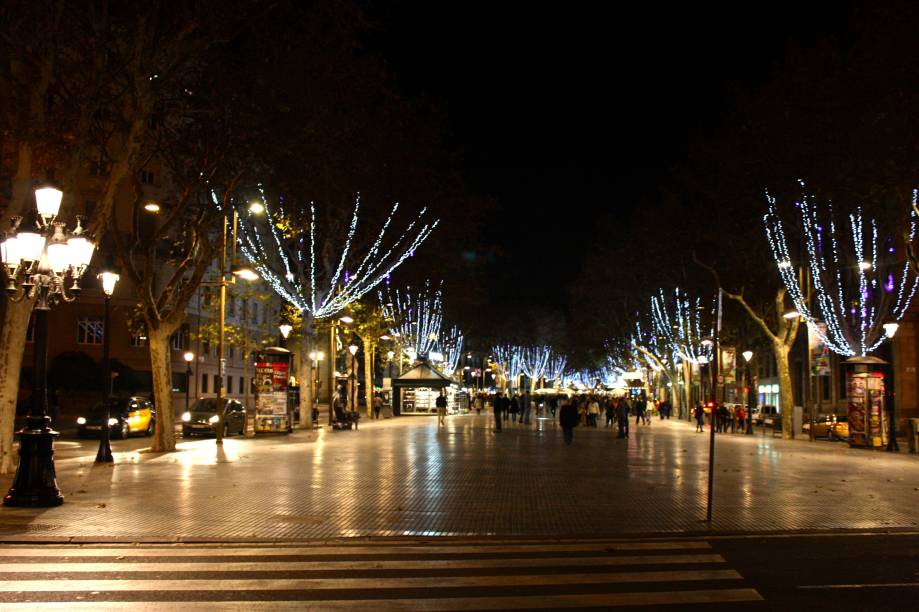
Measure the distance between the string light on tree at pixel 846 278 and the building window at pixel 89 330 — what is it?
40.0m

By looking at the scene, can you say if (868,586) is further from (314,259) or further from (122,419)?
(314,259)

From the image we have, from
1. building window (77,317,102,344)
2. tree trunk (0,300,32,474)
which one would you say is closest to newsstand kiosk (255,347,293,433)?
tree trunk (0,300,32,474)

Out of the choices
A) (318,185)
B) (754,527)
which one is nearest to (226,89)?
(318,185)

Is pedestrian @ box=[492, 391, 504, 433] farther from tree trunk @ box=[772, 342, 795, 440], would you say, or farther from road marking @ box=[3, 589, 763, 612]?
road marking @ box=[3, 589, 763, 612]

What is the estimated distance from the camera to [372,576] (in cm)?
970

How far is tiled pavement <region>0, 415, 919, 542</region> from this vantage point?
42.2ft

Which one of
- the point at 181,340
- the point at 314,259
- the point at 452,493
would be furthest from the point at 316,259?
the point at 452,493

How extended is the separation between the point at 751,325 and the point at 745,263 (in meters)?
17.5

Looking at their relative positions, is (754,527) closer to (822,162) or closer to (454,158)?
(822,162)

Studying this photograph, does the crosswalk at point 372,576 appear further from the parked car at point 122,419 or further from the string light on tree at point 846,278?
the string light on tree at point 846,278

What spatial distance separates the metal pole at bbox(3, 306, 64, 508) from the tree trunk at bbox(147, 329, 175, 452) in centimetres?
1062

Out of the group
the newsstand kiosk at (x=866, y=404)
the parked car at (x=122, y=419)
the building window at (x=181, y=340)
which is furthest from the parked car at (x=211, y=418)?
the building window at (x=181, y=340)

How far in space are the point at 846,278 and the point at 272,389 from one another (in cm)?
2800

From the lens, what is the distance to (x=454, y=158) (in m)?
44.9
